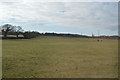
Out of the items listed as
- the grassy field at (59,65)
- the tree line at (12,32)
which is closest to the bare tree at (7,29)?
the tree line at (12,32)

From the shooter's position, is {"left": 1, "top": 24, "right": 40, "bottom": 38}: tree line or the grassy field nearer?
the grassy field

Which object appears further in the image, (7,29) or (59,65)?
(7,29)

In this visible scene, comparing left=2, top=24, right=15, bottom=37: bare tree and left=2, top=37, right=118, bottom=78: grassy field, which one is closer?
left=2, top=37, right=118, bottom=78: grassy field

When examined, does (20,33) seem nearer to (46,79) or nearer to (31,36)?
(31,36)

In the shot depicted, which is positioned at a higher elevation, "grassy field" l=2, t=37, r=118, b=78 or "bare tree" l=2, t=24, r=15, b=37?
"bare tree" l=2, t=24, r=15, b=37

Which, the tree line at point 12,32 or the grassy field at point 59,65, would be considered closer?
the grassy field at point 59,65

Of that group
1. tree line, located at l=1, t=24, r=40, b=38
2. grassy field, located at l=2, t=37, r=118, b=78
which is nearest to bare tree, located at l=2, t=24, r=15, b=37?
tree line, located at l=1, t=24, r=40, b=38

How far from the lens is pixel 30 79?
7695 mm

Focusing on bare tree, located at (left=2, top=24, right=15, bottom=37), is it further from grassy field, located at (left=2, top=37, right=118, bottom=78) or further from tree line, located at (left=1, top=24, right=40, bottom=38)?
grassy field, located at (left=2, top=37, right=118, bottom=78)

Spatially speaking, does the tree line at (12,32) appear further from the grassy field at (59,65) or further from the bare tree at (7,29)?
the grassy field at (59,65)

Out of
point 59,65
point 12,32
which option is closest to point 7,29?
point 12,32

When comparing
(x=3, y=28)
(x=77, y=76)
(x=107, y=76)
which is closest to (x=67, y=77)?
(x=77, y=76)

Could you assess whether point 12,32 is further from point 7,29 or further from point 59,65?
point 59,65

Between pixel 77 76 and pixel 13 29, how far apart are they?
88636mm
